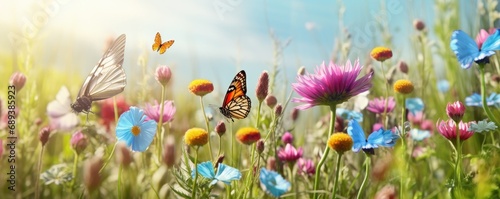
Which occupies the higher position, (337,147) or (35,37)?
(35,37)

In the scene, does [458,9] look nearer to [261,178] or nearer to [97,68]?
[261,178]

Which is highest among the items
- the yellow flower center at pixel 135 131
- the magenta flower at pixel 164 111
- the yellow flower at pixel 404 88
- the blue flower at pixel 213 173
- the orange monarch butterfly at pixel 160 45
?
the orange monarch butterfly at pixel 160 45

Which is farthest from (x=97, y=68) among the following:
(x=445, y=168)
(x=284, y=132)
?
(x=445, y=168)

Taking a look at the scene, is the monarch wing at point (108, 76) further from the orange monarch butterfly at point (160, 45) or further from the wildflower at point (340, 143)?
the wildflower at point (340, 143)

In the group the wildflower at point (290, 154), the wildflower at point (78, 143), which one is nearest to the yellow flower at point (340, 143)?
the wildflower at point (290, 154)

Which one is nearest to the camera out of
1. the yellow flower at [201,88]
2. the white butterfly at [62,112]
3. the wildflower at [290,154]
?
the yellow flower at [201,88]

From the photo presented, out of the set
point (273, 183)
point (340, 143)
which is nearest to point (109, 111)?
point (273, 183)
